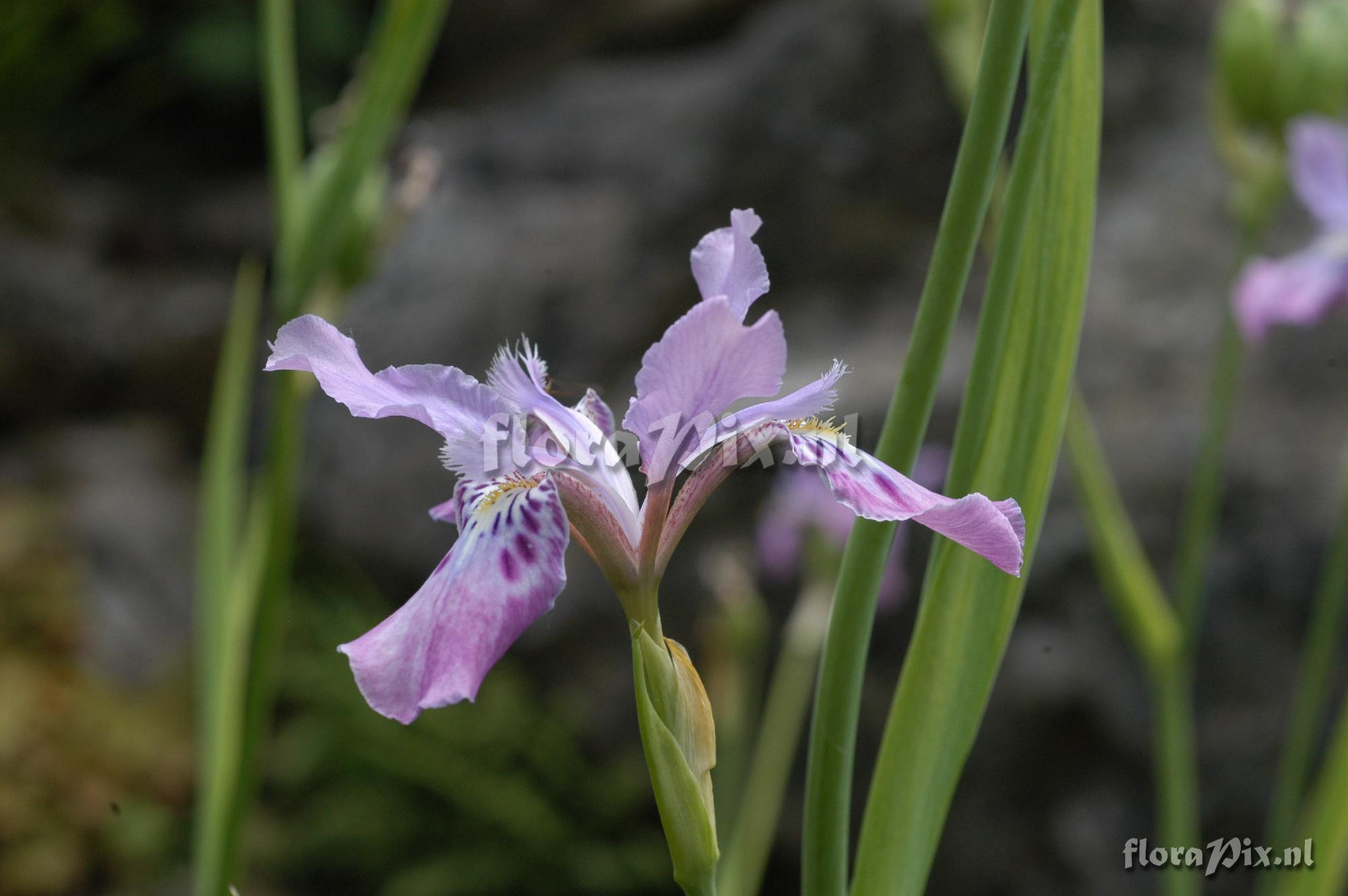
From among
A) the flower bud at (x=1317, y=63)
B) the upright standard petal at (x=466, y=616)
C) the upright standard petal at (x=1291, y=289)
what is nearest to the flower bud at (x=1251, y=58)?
the flower bud at (x=1317, y=63)

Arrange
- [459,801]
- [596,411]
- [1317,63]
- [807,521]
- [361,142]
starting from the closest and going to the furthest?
[596,411]
[361,142]
[1317,63]
[807,521]
[459,801]

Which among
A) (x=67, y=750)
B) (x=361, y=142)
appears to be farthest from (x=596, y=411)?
(x=67, y=750)

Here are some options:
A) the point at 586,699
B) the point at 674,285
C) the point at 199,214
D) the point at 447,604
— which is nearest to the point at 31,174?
the point at 199,214

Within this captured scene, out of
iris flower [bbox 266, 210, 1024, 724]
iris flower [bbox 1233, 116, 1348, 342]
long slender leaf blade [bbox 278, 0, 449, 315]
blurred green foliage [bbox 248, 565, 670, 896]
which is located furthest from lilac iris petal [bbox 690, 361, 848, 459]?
blurred green foliage [bbox 248, 565, 670, 896]

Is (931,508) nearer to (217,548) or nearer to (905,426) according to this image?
(905,426)

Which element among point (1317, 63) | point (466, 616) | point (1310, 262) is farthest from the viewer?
point (1310, 262)

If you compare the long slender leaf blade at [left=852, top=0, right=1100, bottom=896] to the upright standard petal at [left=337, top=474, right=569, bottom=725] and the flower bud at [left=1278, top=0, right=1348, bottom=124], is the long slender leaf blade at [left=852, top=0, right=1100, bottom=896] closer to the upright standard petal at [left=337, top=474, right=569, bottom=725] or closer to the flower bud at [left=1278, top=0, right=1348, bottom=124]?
the upright standard petal at [left=337, top=474, right=569, bottom=725]

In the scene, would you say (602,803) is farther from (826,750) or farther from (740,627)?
(826,750)
